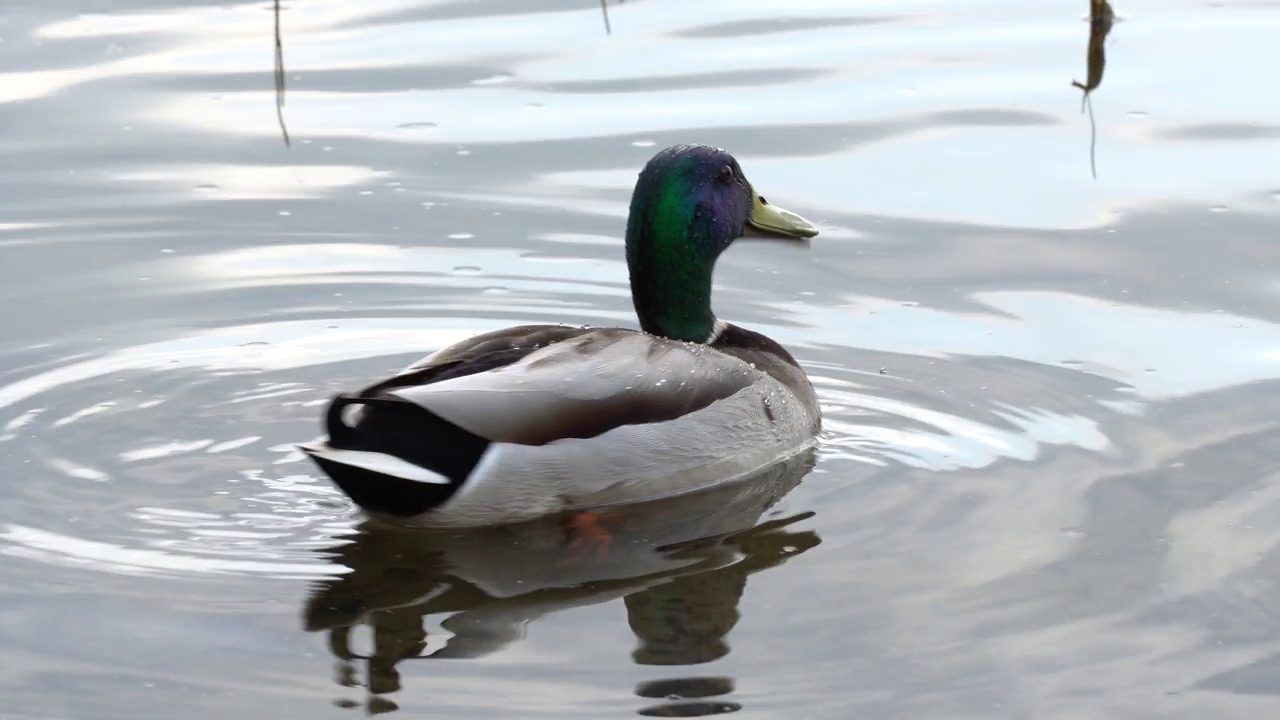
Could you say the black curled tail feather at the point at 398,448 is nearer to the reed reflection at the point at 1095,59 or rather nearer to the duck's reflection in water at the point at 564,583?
the duck's reflection in water at the point at 564,583

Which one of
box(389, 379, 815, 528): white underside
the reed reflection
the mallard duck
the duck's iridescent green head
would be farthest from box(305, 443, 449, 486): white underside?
the reed reflection

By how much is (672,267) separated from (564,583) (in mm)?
1624

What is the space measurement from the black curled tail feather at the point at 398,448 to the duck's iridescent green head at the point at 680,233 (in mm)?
1342

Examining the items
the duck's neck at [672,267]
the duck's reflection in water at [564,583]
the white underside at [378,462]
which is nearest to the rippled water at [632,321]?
the duck's reflection in water at [564,583]

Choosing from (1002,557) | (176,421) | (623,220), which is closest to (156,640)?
(176,421)

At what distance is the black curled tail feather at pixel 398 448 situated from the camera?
575cm

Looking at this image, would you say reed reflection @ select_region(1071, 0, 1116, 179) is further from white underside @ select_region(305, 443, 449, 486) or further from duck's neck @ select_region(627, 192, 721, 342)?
white underside @ select_region(305, 443, 449, 486)

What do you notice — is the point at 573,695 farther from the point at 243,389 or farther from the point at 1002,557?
the point at 243,389

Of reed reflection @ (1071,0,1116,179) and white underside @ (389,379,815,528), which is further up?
reed reflection @ (1071,0,1116,179)

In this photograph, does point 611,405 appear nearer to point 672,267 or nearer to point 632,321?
point 672,267

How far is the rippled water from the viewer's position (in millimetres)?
5281

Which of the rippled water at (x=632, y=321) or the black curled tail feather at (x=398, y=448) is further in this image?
the black curled tail feather at (x=398, y=448)

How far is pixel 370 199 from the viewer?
30.1ft

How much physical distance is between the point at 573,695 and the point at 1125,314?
153 inches
